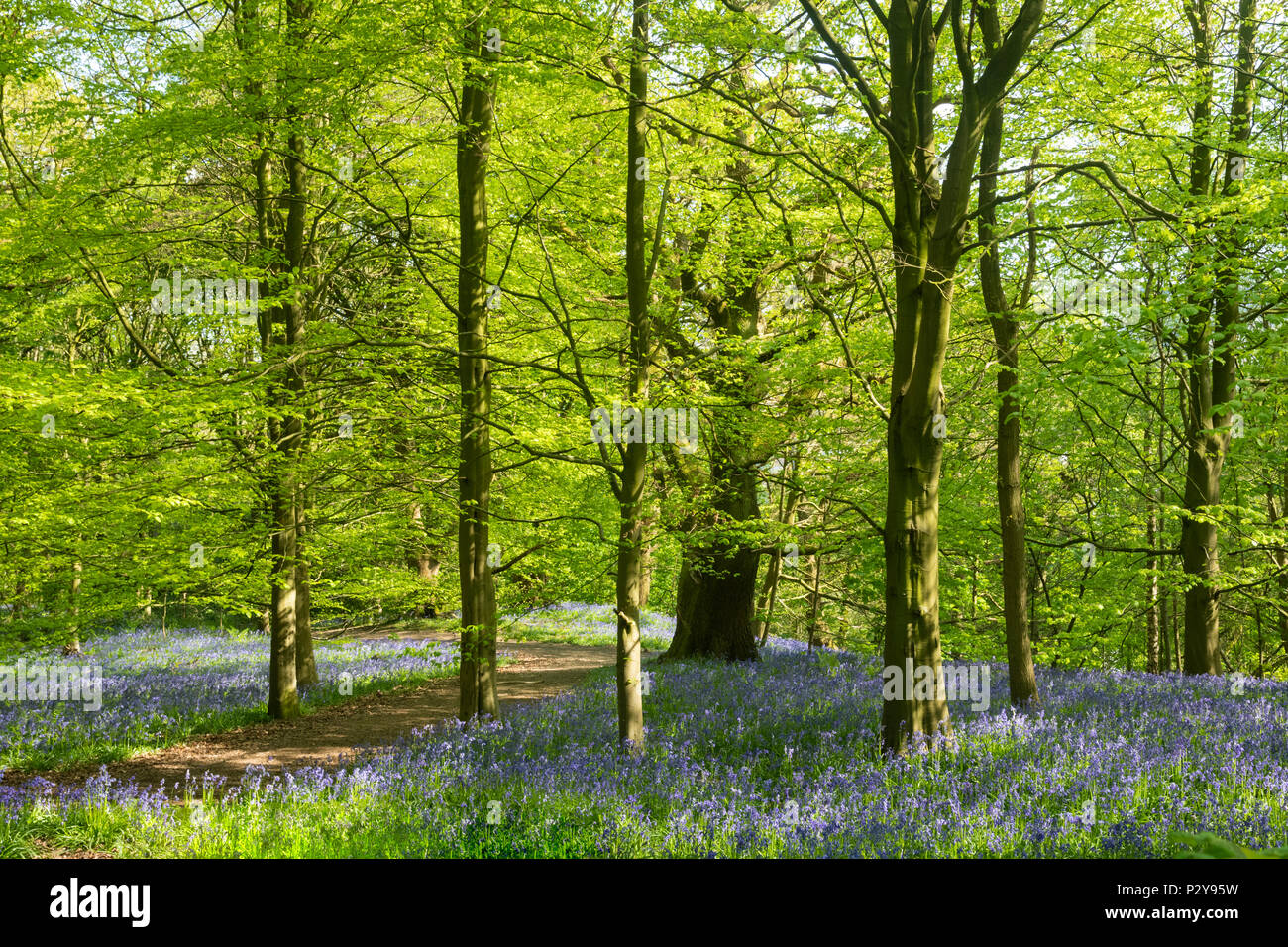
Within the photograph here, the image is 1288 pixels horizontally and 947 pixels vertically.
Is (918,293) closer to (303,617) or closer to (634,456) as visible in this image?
(634,456)

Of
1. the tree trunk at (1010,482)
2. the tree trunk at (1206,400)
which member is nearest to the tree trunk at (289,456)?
the tree trunk at (1010,482)

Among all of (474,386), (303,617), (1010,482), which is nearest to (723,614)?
(1010,482)

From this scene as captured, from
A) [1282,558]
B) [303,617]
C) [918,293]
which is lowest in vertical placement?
[303,617]

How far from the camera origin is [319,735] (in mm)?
11195

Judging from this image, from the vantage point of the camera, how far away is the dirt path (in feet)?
30.5

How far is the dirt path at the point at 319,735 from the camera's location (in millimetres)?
9281

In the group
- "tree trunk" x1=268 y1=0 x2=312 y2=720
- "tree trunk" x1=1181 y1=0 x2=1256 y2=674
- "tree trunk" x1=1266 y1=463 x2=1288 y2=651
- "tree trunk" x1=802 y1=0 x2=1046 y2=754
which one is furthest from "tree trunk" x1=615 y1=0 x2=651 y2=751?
"tree trunk" x1=1266 y1=463 x2=1288 y2=651

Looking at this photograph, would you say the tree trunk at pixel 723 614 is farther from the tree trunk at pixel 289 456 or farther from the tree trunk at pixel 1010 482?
the tree trunk at pixel 289 456

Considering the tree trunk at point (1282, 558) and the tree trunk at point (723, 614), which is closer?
the tree trunk at point (723, 614)

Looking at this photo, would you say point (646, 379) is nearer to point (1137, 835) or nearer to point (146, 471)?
point (1137, 835)

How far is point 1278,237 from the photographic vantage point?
26.3 ft

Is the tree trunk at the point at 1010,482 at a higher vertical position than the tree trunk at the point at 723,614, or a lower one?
higher
